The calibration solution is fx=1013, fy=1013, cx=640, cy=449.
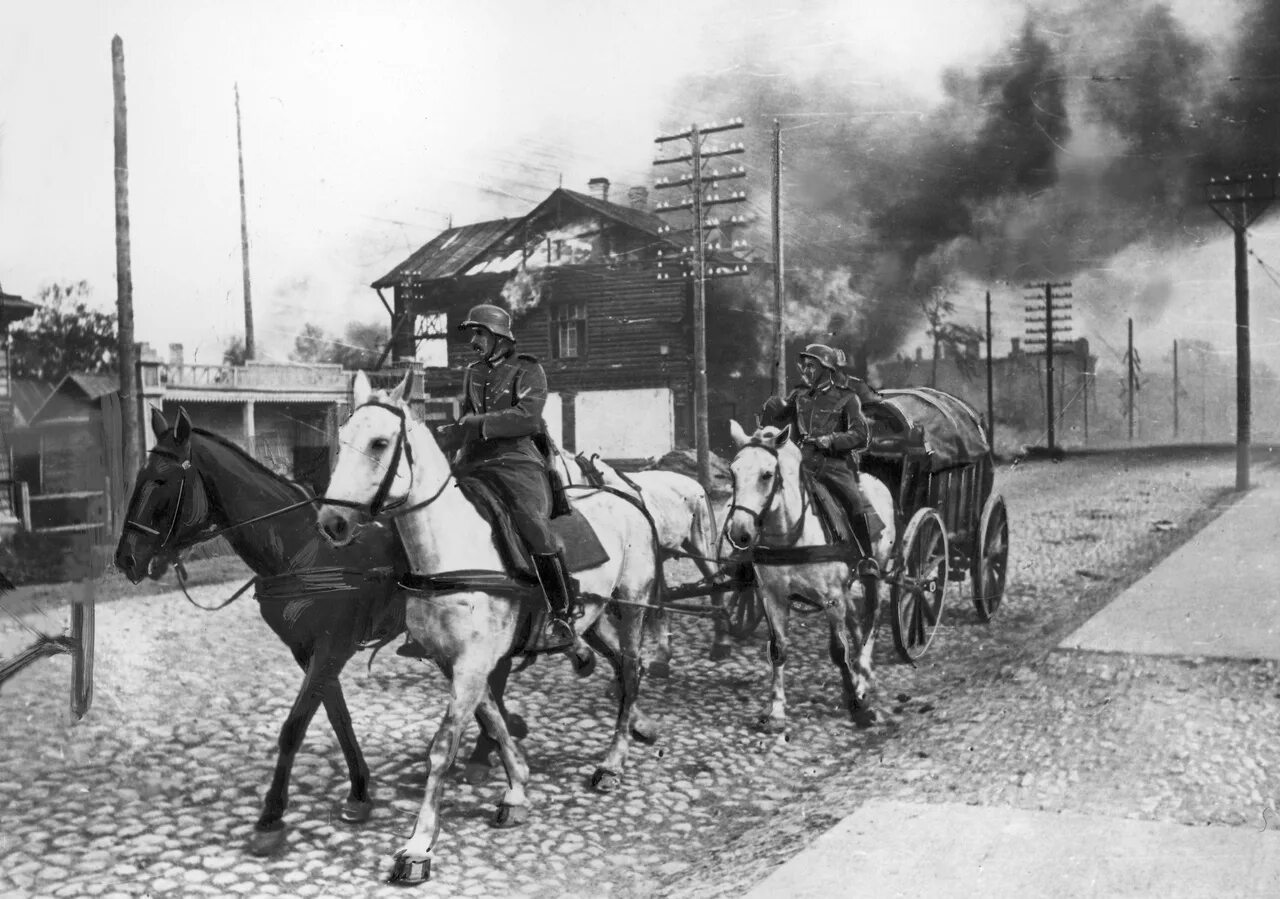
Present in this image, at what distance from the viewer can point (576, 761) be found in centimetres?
523

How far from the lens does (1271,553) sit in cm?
677

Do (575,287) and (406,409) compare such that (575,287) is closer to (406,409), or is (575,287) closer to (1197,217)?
(406,409)

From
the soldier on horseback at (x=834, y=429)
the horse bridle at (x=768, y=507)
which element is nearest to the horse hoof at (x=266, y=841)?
the horse bridle at (x=768, y=507)

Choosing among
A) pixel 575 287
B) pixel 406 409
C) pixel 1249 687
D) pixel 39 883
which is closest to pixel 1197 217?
pixel 1249 687

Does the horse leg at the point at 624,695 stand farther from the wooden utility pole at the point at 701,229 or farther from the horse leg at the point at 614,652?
the wooden utility pole at the point at 701,229

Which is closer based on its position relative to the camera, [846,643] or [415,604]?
[415,604]

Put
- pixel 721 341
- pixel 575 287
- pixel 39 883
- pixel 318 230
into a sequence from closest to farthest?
1. pixel 39 883
2. pixel 318 230
3. pixel 575 287
4. pixel 721 341

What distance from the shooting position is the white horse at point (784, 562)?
551 centimetres

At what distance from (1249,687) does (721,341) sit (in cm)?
385

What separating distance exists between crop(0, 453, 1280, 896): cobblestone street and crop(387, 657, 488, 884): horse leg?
0.10 m

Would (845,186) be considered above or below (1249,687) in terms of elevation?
above

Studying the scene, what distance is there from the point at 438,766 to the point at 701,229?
4.33 meters

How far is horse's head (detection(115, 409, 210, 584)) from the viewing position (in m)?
3.83

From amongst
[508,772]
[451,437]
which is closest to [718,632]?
[508,772]
